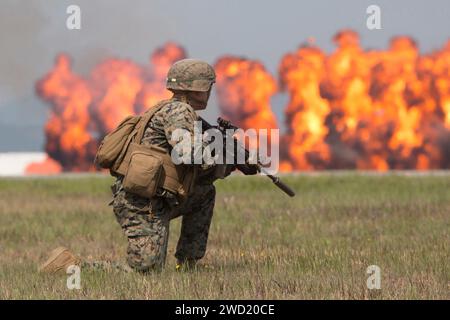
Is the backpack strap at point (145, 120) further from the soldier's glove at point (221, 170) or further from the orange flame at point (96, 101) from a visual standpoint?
the orange flame at point (96, 101)

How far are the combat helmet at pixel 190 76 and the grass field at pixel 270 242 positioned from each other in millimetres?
1882

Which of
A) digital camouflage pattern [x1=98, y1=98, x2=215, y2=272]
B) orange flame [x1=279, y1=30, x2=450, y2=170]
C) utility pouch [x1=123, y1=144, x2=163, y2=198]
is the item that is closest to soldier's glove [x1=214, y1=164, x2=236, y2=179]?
digital camouflage pattern [x1=98, y1=98, x2=215, y2=272]

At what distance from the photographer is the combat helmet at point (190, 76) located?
1046 cm

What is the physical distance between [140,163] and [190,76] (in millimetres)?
1022

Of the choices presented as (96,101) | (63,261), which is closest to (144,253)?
(63,261)

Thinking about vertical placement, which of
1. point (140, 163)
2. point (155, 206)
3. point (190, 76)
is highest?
point (190, 76)

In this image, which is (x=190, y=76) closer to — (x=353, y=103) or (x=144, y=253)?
(x=144, y=253)

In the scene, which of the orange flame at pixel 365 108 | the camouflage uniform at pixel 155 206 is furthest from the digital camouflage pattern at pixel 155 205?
the orange flame at pixel 365 108

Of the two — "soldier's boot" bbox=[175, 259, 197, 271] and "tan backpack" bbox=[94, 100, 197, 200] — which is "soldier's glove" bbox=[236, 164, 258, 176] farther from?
"soldier's boot" bbox=[175, 259, 197, 271]

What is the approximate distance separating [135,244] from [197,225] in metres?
0.86

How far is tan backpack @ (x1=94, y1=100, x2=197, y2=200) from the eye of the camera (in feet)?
33.5

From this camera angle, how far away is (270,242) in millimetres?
14227

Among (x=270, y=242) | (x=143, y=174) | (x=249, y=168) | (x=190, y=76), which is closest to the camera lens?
(x=143, y=174)

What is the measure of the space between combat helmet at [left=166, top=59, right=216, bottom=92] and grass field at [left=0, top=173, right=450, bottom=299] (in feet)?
6.17
